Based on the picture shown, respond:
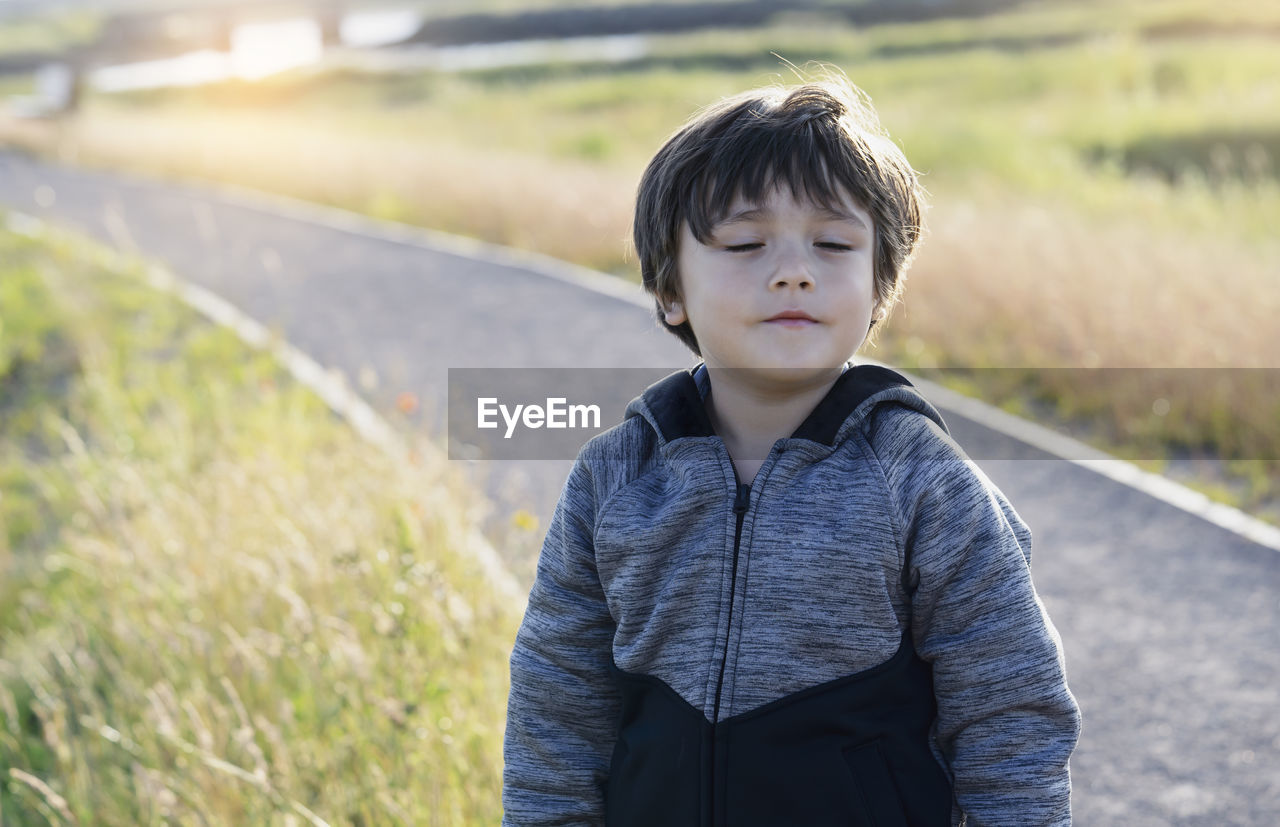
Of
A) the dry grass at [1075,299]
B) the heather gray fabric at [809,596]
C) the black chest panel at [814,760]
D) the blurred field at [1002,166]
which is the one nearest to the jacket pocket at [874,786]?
the black chest panel at [814,760]

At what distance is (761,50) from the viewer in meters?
40.6

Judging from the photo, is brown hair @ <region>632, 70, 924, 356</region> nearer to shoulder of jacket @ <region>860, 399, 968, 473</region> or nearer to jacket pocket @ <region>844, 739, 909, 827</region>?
shoulder of jacket @ <region>860, 399, 968, 473</region>

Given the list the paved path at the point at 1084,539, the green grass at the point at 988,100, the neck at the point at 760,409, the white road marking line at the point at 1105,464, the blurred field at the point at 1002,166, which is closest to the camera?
the neck at the point at 760,409

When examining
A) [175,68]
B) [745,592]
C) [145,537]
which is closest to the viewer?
[745,592]

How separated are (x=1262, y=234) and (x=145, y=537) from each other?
28.3ft

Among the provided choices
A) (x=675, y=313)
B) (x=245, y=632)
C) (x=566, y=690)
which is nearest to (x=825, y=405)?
(x=675, y=313)

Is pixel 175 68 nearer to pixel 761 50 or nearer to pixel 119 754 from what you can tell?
pixel 761 50

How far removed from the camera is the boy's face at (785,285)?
77.3 inches

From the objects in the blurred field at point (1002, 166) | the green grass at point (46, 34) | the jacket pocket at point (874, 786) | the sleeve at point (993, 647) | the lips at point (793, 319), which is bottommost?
the jacket pocket at point (874, 786)

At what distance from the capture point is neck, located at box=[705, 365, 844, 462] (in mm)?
2096

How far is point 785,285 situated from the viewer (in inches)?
77.4

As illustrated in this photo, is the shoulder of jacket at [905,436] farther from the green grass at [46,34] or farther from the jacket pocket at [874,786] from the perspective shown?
the green grass at [46,34]

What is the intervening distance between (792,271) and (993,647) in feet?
2.18

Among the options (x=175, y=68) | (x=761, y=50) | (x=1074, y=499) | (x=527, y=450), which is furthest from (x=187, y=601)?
(x=175, y=68)
